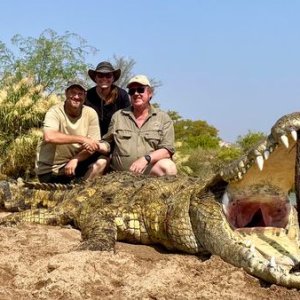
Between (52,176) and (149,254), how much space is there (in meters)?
3.28

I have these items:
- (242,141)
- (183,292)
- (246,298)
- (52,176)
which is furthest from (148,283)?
Result: (242,141)

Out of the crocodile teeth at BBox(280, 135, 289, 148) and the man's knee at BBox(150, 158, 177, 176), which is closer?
the crocodile teeth at BBox(280, 135, 289, 148)

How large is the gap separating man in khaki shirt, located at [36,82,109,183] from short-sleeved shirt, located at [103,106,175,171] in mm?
319

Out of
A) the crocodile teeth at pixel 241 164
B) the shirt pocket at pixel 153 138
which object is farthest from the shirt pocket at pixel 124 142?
the crocodile teeth at pixel 241 164

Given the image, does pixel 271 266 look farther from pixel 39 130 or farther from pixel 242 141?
pixel 242 141

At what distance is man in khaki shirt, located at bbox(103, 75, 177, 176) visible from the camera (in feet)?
23.2

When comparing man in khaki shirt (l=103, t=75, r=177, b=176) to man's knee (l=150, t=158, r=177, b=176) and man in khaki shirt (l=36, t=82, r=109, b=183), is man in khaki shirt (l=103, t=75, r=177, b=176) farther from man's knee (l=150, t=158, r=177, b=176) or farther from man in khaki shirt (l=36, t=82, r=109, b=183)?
man in khaki shirt (l=36, t=82, r=109, b=183)

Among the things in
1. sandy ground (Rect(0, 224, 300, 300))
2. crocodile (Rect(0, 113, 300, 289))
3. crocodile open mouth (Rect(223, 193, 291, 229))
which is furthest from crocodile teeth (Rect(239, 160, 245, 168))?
sandy ground (Rect(0, 224, 300, 300))

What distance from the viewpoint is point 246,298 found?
11.4 ft

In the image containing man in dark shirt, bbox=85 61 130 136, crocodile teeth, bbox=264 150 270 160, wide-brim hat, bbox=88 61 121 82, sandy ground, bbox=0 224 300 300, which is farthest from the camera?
man in dark shirt, bbox=85 61 130 136

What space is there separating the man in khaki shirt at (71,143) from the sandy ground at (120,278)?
10.0ft

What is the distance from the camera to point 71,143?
24.2 ft

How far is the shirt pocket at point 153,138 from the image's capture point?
718 cm

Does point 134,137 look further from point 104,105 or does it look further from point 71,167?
point 104,105
